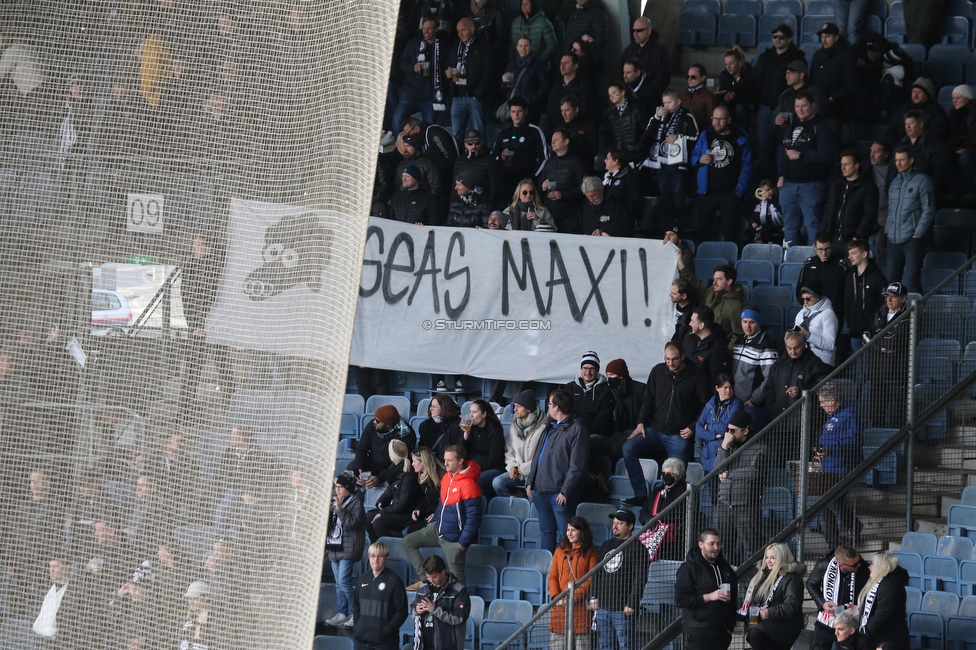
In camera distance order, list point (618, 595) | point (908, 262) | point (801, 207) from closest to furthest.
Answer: point (618, 595) < point (908, 262) < point (801, 207)

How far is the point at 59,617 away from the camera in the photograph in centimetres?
122

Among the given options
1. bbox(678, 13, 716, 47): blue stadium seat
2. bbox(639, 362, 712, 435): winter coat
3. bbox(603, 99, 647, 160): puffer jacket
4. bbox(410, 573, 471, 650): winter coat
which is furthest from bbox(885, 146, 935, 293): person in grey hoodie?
bbox(410, 573, 471, 650): winter coat

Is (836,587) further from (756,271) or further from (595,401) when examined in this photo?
(756,271)

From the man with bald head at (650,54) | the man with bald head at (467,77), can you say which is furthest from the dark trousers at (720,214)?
the man with bald head at (467,77)

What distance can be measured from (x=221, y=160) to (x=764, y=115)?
12.1 metres

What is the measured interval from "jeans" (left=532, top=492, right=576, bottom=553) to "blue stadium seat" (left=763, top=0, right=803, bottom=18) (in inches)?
336

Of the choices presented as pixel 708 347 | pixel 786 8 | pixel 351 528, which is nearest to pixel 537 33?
pixel 786 8

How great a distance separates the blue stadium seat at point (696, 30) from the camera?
49.1 feet

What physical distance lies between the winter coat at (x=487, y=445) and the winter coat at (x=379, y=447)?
0.68 m

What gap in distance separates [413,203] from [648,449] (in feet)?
12.9

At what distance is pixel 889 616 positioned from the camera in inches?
285

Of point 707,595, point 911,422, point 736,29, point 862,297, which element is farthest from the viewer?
point 736,29

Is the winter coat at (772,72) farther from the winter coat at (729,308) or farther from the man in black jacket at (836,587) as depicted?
the man in black jacket at (836,587)
